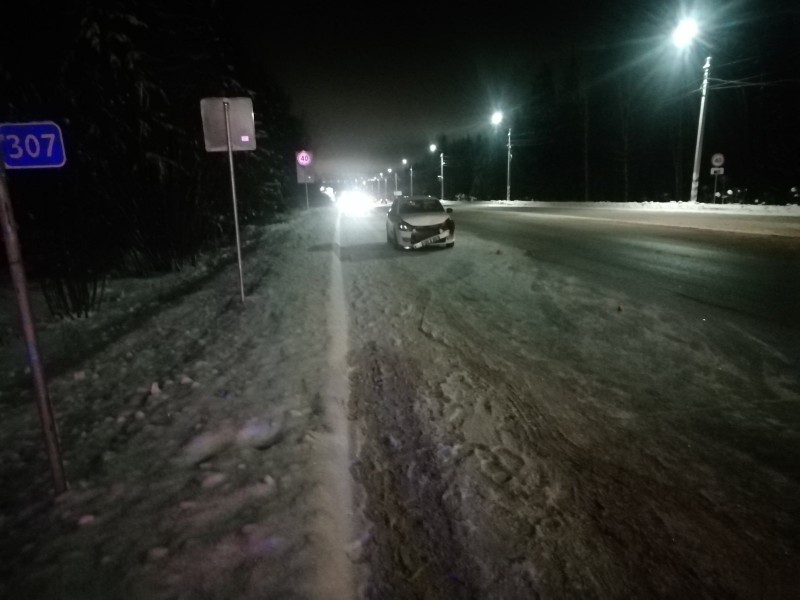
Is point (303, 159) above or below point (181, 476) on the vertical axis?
above

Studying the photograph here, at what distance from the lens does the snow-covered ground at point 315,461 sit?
2635 mm

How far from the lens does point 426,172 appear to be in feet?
510

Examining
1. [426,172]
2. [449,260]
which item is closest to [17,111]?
[449,260]

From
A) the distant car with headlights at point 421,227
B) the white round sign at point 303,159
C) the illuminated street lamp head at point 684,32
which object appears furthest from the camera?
the white round sign at point 303,159

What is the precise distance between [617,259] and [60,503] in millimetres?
12103

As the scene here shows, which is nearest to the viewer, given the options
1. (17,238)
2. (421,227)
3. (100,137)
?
(17,238)

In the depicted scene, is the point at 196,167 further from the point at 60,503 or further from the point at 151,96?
the point at 60,503

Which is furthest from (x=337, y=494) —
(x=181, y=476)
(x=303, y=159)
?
(x=303, y=159)

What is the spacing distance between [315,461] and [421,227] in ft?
38.2

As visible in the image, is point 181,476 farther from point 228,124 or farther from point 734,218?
point 734,218

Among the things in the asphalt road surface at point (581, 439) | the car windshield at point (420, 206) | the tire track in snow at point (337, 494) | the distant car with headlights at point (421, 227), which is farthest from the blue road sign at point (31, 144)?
the car windshield at point (420, 206)

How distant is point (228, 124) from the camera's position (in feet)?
26.1

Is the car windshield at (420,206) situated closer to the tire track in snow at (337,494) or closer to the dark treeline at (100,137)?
the dark treeline at (100,137)

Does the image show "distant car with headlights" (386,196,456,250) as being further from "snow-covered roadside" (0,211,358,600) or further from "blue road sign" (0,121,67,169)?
"blue road sign" (0,121,67,169)
